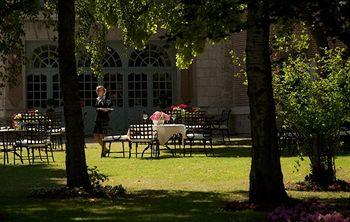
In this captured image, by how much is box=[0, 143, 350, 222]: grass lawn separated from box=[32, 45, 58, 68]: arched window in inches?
454

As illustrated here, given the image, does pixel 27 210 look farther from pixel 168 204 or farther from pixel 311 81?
pixel 311 81

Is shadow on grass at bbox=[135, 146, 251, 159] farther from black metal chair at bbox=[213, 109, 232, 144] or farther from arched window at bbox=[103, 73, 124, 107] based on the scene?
arched window at bbox=[103, 73, 124, 107]

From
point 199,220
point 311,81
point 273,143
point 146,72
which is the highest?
point 146,72

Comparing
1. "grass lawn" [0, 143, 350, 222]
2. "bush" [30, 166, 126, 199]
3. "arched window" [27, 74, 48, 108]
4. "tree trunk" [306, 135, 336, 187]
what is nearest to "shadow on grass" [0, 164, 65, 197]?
"grass lawn" [0, 143, 350, 222]

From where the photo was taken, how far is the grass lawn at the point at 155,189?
300 inches

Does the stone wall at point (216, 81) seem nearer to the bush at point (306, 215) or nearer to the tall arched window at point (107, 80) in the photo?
the tall arched window at point (107, 80)

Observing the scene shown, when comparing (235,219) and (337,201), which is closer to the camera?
(235,219)

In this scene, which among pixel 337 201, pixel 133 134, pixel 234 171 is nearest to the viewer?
pixel 337 201

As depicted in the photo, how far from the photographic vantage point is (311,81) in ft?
32.3

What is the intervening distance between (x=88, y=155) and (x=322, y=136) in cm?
866

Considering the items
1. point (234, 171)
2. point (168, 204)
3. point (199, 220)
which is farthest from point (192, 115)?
point (199, 220)

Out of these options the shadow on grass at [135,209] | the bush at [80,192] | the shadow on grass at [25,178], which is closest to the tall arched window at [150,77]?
the shadow on grass at [25,178]

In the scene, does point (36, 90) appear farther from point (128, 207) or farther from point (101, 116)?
point (128, 207)

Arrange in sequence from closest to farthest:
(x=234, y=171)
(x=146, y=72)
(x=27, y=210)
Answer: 1. (x=27, y=210)
2. (x=234, y=171)
3. (x=146, y=72)
